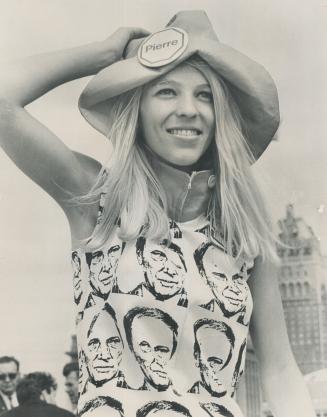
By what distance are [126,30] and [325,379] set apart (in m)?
0.94

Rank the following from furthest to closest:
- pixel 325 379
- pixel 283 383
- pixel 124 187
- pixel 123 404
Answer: pixel 325 379
pixel 283 383
pixel 124 187
pixel 123 404

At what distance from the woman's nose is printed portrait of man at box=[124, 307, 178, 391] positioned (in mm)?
411

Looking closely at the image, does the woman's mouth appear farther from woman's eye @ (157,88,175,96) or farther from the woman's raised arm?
the woman's raised arm

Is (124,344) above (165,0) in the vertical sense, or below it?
below

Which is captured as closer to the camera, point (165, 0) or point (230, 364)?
point (230, 364)

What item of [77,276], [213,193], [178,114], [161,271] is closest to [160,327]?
[161,271]

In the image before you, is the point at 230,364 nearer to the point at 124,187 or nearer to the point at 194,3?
the point at 124,187

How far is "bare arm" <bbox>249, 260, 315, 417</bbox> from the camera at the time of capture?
164 cm

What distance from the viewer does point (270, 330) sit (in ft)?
5.50

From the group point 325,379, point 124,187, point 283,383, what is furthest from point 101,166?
point 325,379

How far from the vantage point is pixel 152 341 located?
1453 millimetres

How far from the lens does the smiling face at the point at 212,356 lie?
1500 millimetres

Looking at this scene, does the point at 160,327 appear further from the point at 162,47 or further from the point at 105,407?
the point at 162,47

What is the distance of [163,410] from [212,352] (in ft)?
0.55
